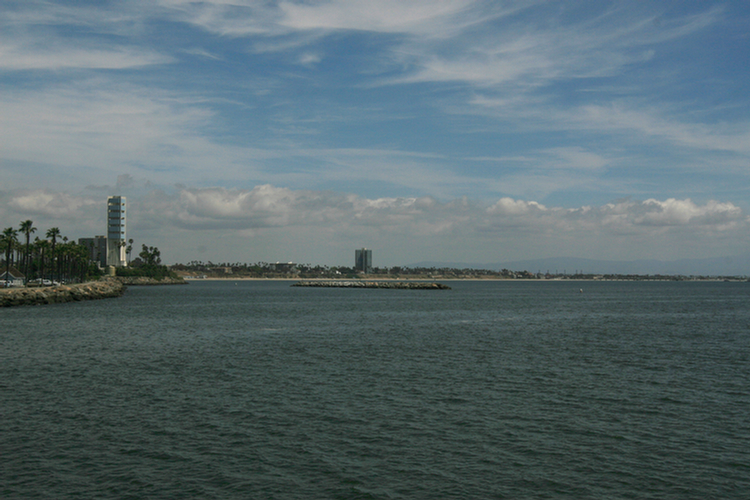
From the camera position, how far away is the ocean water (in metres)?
15.5

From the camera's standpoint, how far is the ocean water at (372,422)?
1549cm

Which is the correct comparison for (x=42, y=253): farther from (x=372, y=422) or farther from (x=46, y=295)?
(x=372, y=422)

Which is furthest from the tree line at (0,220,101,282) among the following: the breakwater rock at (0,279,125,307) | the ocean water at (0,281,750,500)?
the ocean water at (0,281,750,500)

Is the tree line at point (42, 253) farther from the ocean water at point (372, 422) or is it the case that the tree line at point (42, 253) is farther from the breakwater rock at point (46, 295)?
the ocean water at point (372, 422)

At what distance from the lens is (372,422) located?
70.3 feet

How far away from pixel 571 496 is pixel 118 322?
6143cm

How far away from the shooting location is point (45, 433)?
19.5 m

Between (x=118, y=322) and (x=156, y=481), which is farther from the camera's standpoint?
(x=118, y=322)

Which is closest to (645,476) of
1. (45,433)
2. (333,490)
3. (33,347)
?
(333,490)

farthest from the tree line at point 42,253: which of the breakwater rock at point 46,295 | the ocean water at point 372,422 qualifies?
the ocean water at point 372,422

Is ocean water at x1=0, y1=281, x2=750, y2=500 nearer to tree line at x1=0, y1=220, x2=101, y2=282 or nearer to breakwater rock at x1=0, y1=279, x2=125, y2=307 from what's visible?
breakwater rock at x1=0, y1=279, x2=125, y2=307

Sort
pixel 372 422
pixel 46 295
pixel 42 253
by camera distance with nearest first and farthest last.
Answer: pixel 372 422
pixel 46 295
pixel 42 253

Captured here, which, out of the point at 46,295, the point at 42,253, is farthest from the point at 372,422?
the point at 42,253

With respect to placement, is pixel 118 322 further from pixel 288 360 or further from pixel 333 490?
pixel 333 490
